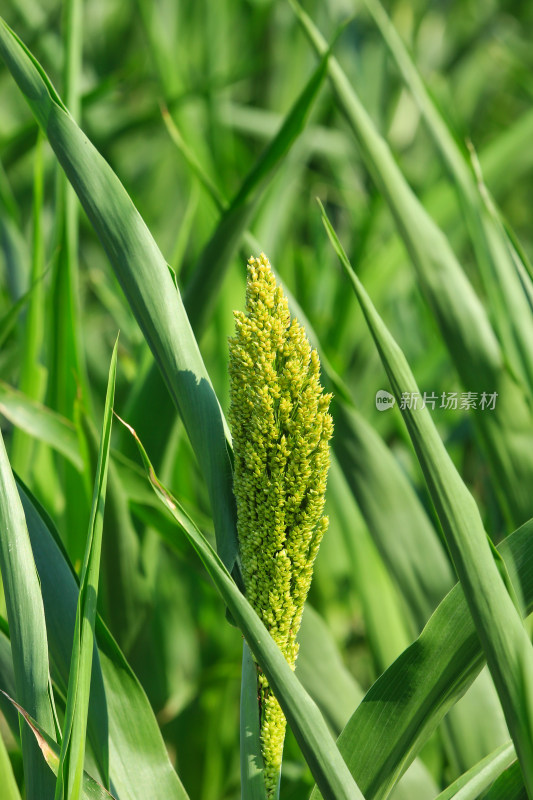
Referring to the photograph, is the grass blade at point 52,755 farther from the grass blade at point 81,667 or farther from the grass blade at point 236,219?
the grass blade at point 236,219

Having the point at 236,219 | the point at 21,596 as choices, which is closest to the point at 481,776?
the point at 21,596

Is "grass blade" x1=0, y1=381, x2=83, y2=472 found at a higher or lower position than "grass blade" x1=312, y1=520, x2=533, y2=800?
higher

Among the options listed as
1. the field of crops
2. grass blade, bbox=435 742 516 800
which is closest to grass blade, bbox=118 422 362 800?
the field of crops

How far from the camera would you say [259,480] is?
1.26 ft

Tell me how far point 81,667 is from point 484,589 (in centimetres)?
20

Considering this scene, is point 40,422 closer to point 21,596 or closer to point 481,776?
point 21,596

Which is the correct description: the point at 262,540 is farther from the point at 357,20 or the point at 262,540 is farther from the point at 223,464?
the point at 357,20

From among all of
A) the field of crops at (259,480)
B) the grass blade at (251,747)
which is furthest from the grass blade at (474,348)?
the grass blade at (251,747)

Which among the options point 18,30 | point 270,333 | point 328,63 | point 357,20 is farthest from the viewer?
point 357,20

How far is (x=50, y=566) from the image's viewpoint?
0.48 meters

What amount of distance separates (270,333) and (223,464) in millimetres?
82

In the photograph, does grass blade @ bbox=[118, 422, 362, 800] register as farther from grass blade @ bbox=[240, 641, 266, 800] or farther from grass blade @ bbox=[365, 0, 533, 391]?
grass blade @ bbox=[365, 0, 533, 391]

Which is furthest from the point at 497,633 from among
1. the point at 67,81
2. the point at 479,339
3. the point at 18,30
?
the point at 18,30

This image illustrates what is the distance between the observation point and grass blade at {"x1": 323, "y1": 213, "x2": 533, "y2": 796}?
1.25 feet
